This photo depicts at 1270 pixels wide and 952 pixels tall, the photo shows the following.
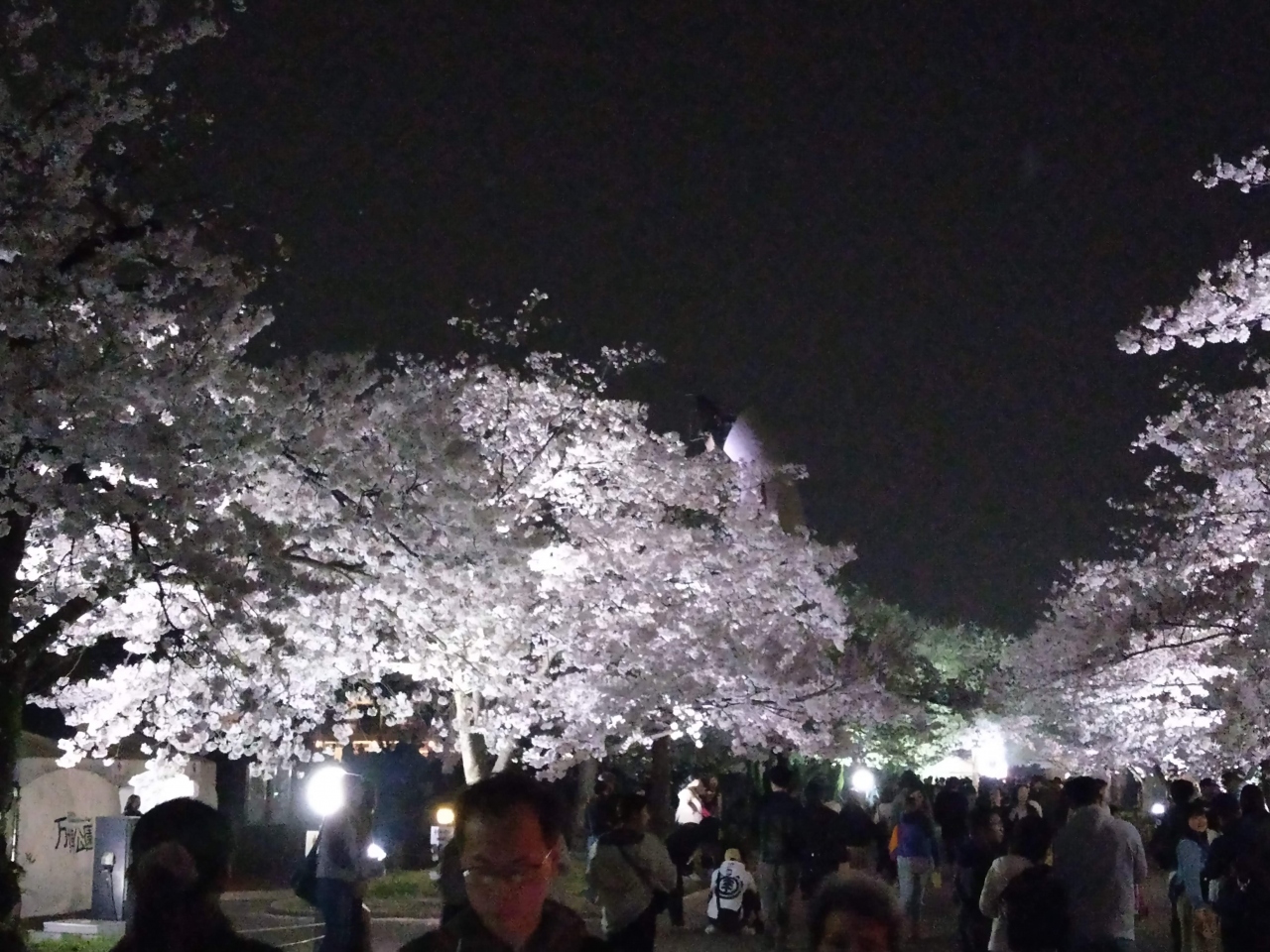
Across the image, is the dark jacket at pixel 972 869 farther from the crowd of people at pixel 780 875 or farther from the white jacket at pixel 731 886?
the white jacket at pixel 731 886

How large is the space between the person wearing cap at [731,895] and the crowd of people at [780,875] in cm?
2

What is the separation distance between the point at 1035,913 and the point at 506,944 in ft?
9.78

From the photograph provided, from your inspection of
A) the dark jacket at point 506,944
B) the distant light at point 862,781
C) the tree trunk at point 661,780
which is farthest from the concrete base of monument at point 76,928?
the distant light at point 862,781

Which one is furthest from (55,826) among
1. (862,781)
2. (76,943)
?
(862,781)

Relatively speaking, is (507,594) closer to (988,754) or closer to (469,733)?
(469,733)

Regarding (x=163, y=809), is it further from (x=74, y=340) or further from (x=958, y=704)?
(x=958, y=704)

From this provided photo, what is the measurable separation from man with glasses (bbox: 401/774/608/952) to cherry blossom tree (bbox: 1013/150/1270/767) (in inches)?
518

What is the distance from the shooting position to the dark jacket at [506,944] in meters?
3.16

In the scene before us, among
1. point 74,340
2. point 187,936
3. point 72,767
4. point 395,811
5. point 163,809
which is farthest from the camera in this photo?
point 395,811

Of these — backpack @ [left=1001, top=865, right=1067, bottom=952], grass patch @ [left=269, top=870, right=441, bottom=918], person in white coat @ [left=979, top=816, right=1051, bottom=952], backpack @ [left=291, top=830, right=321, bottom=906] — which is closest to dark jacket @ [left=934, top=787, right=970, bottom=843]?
person in white coat @ [left=979, top=816, right=1051, bottom=952]

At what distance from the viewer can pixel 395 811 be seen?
1032 inches

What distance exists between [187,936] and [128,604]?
12.9 m

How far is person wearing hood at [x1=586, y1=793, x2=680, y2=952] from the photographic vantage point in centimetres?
731

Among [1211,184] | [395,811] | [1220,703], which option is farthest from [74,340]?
Result: [1220,703]
